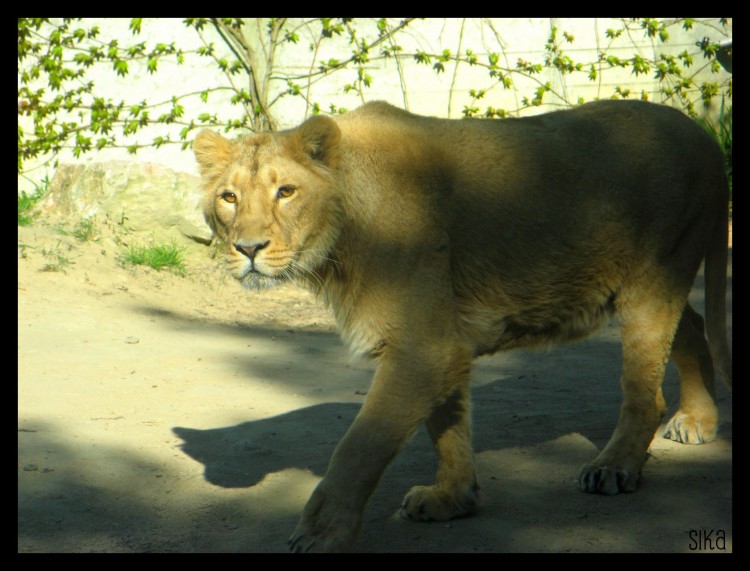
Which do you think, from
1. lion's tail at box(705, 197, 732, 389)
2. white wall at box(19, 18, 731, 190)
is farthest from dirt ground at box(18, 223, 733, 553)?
white wall at box(19, 18, 731, 190)

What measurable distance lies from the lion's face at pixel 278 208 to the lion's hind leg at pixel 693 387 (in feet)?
8.05

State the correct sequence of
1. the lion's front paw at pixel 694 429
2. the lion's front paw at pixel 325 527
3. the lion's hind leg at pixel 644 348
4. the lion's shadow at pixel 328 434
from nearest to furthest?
the lion's front paw at pixel 325 527, the lion's hind leg at pixel 644 348, the lion's shadow at pixel 328 434, the lion's front paw at pixel 694 429

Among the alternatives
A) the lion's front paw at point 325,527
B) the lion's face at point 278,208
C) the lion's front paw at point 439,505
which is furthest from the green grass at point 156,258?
the lion's front paw at point 325,527

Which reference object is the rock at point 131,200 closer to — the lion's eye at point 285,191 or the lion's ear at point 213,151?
the lion's ear at point 213,151

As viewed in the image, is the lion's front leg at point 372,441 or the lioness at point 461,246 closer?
the lion's front leg at point 372,441

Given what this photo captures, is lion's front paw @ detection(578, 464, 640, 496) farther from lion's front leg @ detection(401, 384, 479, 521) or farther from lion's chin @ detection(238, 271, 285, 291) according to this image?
lion's chin @ detection(238, 271, 285, 291)

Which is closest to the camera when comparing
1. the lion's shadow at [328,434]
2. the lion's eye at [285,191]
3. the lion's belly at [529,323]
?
the lion's eye at [285,191]

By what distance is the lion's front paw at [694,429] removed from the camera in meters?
5.28

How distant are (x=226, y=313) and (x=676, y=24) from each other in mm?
7053

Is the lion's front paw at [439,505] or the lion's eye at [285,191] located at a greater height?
the lion's eye at [285,191]

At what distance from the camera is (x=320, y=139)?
4363mm

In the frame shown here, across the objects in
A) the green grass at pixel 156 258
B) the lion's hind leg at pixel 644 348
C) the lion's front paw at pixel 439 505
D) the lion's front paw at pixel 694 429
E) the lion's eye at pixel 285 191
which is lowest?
the lion's front paw at pixel 439 505

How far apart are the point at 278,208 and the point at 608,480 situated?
212cm

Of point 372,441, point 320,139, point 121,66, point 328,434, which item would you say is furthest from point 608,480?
point 121,66
